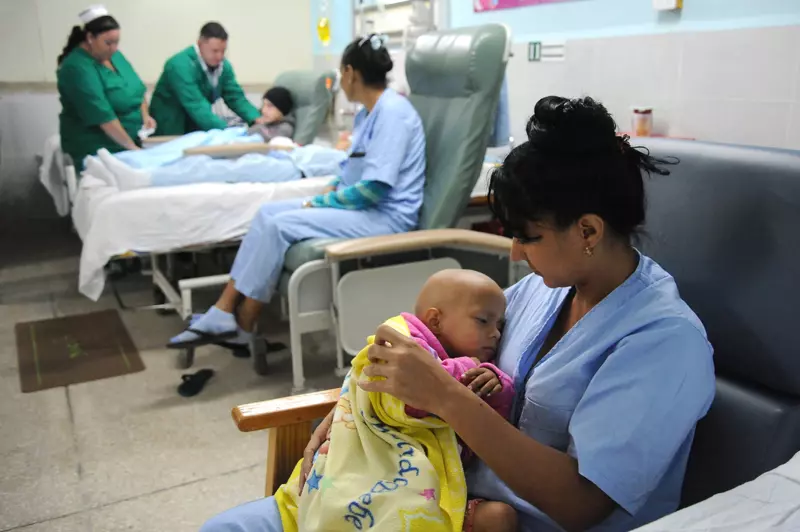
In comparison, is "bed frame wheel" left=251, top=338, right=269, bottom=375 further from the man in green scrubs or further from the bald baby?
the man in green scrubs

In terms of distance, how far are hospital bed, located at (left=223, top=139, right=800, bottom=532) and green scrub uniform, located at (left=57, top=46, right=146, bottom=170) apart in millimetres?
3421

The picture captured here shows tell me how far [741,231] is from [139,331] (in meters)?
2.90

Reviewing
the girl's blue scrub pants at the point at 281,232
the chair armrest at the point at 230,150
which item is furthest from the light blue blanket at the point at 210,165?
the girl's blue scrub pants at the point at 281,232

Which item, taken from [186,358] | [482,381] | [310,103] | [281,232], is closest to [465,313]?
[482,381]

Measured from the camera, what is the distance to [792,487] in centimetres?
83

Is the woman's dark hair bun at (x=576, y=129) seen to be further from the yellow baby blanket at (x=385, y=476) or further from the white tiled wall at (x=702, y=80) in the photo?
the white tiled wall at (x=702, y=80)

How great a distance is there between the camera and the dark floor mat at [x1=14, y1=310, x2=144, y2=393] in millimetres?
2793

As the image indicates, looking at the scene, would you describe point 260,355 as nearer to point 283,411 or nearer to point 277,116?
point 283,411

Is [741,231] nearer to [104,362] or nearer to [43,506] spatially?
[43,506]

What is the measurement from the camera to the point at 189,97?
164 inches

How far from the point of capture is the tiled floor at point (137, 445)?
76.4 inches

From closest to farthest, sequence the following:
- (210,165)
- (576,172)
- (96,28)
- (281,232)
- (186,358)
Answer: (576,172), (281,232), (186,358), (210,165), (96,28)

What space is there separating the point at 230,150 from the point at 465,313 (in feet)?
8.12

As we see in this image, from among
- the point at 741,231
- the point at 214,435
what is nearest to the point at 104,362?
the point at 214,435
